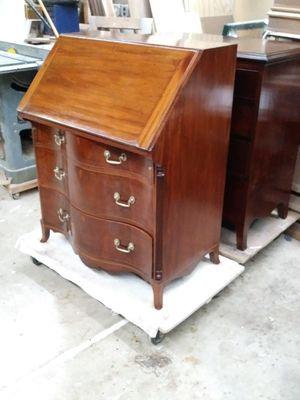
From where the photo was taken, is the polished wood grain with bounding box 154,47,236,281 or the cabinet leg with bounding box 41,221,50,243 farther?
the cabinet leg with bounding box 41,221,50,243

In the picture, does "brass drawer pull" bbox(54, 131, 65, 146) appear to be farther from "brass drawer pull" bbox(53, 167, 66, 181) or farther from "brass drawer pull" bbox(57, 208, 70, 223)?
"brass drawer pull" bbox(57, 208, 70, 223)

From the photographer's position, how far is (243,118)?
Answer: 1.79 metres

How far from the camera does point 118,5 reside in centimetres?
274

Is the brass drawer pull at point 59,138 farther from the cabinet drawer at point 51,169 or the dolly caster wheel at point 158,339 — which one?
the dolly caster wheel at point 158,339

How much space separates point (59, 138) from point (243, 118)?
74 centimetres

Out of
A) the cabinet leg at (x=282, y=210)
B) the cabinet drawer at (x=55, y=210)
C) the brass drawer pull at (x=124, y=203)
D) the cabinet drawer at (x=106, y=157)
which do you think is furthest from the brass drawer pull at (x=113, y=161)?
the cabinet leg at (x=282, y=210)

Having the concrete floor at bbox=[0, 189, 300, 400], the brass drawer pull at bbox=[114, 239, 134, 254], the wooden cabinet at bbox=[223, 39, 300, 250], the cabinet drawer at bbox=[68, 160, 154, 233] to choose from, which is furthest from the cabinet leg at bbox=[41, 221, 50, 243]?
the wooden cabinet at bbox=[223, 39, 300, 250]

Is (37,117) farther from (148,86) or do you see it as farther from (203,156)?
(203,156)

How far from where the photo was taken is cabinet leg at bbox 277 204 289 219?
227cm

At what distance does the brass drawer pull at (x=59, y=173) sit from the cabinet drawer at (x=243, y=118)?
28.4 inches

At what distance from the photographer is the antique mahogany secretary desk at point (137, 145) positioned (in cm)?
138

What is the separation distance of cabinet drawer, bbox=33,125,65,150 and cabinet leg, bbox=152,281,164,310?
2.10 feet

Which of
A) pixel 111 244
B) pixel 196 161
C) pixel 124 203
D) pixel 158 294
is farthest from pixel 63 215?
pixel 196 161

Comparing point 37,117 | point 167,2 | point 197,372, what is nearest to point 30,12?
point 167,2
